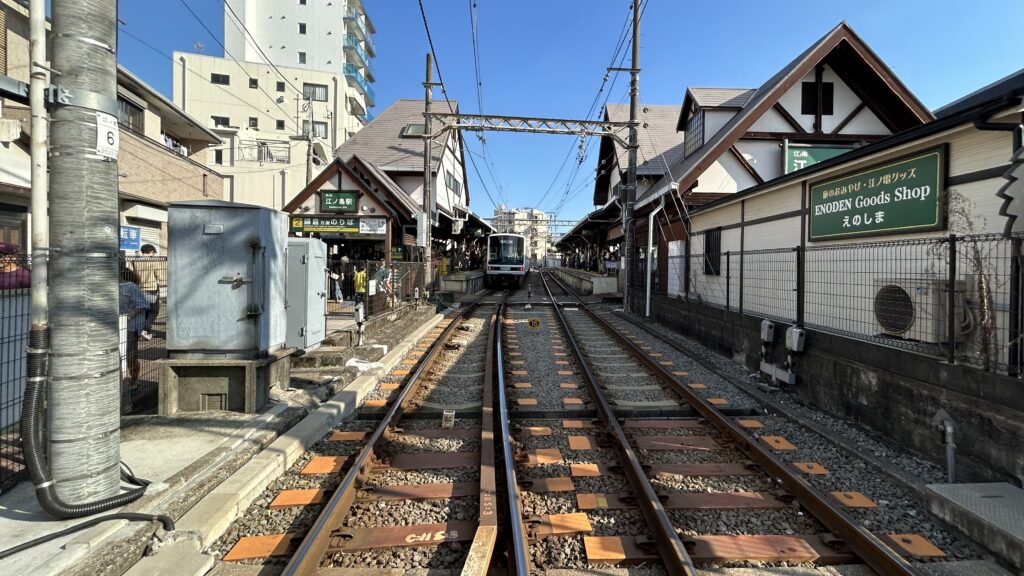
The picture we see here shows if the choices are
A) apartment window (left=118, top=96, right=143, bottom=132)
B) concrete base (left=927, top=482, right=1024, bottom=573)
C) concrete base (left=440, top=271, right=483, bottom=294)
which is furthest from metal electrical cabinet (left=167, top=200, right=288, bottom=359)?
concrete base (left=440, top=271, right=483, bottom=294)

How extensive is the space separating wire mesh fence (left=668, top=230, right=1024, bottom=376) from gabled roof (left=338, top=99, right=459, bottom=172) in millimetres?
22770

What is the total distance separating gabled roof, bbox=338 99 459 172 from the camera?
94.7 feet

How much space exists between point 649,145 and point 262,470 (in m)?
23.9

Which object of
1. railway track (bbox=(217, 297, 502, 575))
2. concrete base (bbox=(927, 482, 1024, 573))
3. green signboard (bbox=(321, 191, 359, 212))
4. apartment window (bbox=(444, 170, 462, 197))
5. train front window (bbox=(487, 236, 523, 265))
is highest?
apartment window (bbox=(444, 170, 462, 197))

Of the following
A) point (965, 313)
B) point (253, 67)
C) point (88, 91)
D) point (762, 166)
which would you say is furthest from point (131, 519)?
point (253, 67)

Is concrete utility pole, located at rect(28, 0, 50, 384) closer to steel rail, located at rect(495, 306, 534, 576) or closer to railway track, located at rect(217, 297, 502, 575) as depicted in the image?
railway track, located at rect(217, 297, 502, 575)

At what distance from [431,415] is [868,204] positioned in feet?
22.2

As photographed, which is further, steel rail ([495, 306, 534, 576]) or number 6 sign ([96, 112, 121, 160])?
Answer: number 6 sign ([96, 112, 121, 160])

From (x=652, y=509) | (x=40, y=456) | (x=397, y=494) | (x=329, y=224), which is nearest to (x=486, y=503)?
(x=397, y=494)

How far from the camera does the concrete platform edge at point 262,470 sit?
10.6ft

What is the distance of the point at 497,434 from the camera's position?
5023mm

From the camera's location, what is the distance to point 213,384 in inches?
207

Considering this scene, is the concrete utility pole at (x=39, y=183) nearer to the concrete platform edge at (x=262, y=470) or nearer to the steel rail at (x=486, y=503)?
the concrete platform edge at (x=262, y=470)

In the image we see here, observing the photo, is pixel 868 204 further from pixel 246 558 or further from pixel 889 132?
pixel 889 132
